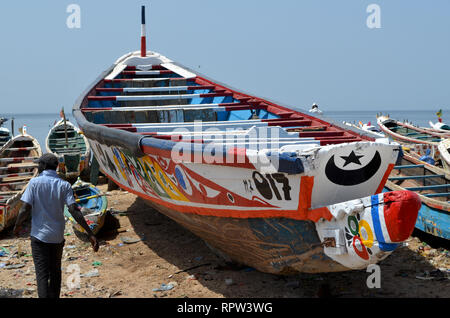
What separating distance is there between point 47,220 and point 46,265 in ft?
1.33

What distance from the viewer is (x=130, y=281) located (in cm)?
545

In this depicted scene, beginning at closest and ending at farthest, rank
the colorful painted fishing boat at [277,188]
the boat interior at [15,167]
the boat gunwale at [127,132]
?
the colorful painted fishing boat at [277,188] → the boat gunwale at [127,132] → the boat interior at [15,167]

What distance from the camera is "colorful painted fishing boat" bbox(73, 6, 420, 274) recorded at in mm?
3764

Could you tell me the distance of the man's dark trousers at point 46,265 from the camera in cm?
407

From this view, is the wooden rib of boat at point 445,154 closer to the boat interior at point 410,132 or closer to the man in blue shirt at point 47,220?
the boat interior at point 410,132

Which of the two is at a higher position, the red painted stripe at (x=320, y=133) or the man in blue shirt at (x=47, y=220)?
the red painted stripe at (x=320, y=133)

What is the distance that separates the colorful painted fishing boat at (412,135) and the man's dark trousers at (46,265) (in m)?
10.8

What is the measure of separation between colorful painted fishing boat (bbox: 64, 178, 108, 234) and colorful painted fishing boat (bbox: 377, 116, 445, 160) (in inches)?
350

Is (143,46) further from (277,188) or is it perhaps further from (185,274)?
(277,188)

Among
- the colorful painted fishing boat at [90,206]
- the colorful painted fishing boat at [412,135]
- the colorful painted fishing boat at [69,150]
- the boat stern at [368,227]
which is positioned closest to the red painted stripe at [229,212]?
the boat stern at [368,227]

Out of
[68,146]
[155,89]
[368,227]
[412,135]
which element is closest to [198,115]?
[155,89]
